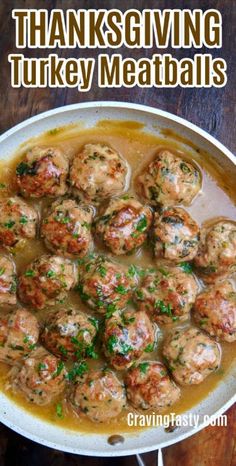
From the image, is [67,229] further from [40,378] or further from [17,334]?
[40,378]

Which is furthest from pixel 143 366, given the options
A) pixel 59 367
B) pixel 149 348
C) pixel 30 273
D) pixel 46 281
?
pixel 30 273

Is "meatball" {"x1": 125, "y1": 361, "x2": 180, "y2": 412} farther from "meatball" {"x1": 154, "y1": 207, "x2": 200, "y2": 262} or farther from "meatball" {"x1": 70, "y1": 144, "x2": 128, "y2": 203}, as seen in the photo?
"meatball" {"x1": 70, "y1": 144, "x2": 128, "y2": 203}

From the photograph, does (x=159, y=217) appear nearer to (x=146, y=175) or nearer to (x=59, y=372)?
(x=146, y=175)

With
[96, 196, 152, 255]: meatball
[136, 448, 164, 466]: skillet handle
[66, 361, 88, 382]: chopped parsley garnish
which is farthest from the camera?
[136, 448, 164, 466]: skillet handle

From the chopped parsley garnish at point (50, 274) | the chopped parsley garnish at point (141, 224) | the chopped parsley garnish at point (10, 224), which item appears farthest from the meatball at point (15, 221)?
the chopped parsley garnish at point (141, 224)

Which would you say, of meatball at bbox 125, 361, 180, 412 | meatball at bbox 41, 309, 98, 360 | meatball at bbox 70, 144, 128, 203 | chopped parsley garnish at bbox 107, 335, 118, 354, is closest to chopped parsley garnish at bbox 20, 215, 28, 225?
meatball at bbox 70, 144, 128, 203
